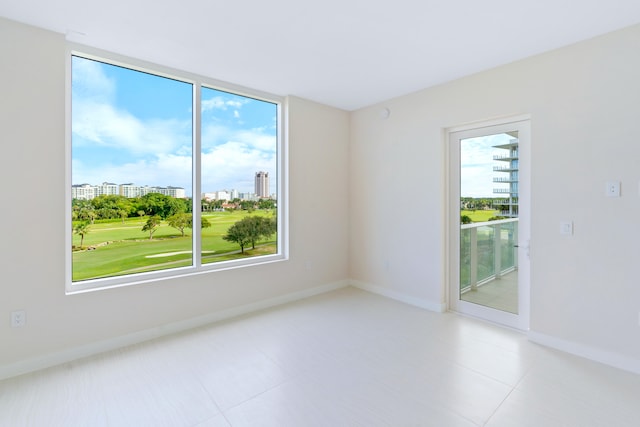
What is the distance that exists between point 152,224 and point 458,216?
3355mm

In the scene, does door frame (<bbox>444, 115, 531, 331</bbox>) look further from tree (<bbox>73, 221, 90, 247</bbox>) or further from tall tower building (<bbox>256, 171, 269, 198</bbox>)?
tree (<bbox>73, 221, 90, 247</bbox>)

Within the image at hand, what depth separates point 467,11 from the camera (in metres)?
2.13

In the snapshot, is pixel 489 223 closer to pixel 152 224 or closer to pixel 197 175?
pixel 197 175

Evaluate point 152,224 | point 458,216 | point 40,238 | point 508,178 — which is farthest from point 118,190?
point 508,178

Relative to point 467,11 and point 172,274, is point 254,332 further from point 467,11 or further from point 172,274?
point 467,11

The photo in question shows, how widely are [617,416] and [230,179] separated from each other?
375 centimetres

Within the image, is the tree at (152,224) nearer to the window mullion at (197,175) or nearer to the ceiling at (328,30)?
the window mullion at (197,175)

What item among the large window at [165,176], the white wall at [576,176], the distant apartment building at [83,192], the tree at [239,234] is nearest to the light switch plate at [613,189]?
the white wall at [576,176]

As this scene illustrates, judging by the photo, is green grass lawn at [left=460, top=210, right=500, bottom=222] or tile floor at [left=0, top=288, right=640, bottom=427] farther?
green grass lawn at [left=460, top=210, right=500, bottom=222]

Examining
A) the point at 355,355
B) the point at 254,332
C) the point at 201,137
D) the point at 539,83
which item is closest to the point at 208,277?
the point at 254,332

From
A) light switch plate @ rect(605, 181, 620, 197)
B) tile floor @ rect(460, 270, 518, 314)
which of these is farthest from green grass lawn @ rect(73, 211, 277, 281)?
light switch plate @ rect(605, 181, 620, 197)

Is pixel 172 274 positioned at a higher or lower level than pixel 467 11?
lower

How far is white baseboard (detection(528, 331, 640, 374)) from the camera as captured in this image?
2289mm

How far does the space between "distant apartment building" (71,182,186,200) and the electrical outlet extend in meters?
0.96
